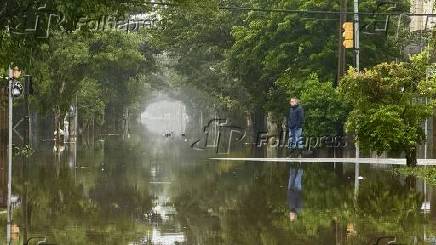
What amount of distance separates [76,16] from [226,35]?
140 feet

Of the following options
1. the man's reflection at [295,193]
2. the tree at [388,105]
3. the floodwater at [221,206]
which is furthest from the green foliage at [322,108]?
the man's reflection at [295,193]

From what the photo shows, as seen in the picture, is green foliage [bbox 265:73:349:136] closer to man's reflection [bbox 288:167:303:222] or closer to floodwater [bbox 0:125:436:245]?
floodwater [bbox 0:125:436:245]

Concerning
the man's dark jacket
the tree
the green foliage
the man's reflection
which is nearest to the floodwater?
the man's reflection

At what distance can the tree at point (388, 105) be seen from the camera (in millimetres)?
24078

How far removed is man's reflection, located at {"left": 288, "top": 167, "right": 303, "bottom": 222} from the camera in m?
14.4

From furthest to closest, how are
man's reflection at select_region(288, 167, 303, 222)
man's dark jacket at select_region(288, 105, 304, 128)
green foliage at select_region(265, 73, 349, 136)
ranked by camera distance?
1. green foliage at select_region(265, 73, 349, 136)
2. man's dark jacket at select_region(288, 105, 304, 128)
3. man's reflection at select_region(288, 167, 303, 222)

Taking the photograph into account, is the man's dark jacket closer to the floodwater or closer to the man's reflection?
the floodwater

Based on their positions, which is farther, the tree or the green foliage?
the green foliage

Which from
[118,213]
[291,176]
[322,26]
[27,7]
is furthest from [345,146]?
[27,7]

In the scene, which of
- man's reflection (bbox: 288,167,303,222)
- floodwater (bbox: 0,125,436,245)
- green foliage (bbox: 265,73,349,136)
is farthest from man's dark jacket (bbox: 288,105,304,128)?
man's reflection (bbox: 288,167,303,222)

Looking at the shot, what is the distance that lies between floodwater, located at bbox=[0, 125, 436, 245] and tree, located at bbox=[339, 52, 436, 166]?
4.05 ft

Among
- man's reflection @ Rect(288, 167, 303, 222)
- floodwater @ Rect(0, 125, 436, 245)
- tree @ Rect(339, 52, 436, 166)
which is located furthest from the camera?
tree @ Rect(339, 52, 436, 166)

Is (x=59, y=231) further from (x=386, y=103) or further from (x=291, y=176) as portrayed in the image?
(x=386, y=103)

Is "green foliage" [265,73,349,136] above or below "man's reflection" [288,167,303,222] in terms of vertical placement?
above
